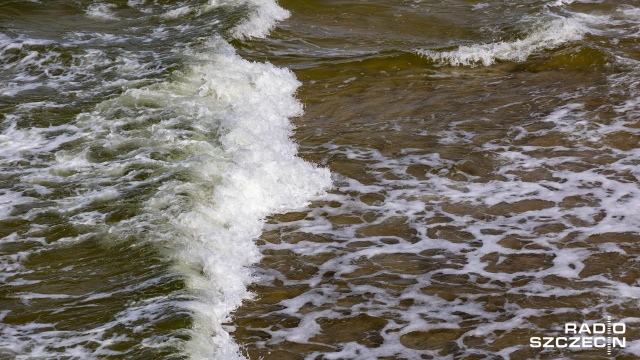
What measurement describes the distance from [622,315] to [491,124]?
3.88 m

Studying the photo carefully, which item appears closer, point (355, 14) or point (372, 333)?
point (372, 333)

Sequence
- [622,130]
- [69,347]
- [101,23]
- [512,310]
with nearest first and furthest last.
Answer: [69,347] → [512,310] → [622,130] → [101,23]

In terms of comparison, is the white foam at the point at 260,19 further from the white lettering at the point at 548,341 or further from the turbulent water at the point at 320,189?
the white lettering at the point at 548,341

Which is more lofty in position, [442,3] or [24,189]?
[442,3]

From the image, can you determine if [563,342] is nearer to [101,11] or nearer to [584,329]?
[584,329]

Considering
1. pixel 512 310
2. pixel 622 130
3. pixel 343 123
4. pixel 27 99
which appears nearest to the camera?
pixel 512 310

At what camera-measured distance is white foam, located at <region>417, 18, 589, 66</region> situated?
11.3m

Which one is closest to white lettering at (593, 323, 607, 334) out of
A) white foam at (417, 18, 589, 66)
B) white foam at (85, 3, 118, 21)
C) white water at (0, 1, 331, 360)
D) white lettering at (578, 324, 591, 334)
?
white lettering at (578, 324, 591, 334)

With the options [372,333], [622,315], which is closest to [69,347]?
[372,333]

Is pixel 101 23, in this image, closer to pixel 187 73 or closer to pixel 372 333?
pixel 187 73

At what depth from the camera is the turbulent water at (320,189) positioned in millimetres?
5719

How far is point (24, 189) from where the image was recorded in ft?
26.0

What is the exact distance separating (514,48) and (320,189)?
16.7ft

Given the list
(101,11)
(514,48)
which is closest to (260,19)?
(101,11)
